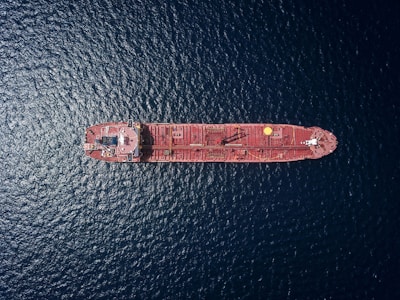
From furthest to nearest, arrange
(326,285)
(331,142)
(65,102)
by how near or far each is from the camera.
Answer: (65,102), (331,142), (326,285)

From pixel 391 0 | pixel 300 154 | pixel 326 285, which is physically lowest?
pixel 326 285

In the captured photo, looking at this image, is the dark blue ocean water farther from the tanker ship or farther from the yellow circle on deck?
the yellow circle on deck

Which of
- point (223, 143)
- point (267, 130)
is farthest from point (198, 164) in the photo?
point (267, 130)

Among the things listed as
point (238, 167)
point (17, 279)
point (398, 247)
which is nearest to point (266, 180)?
point (238, 167)

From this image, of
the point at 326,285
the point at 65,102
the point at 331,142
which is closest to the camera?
the point at 326,285

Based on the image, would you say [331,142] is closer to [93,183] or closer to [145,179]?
[145,179]

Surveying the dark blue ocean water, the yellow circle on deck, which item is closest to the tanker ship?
the yellow circle on deck
